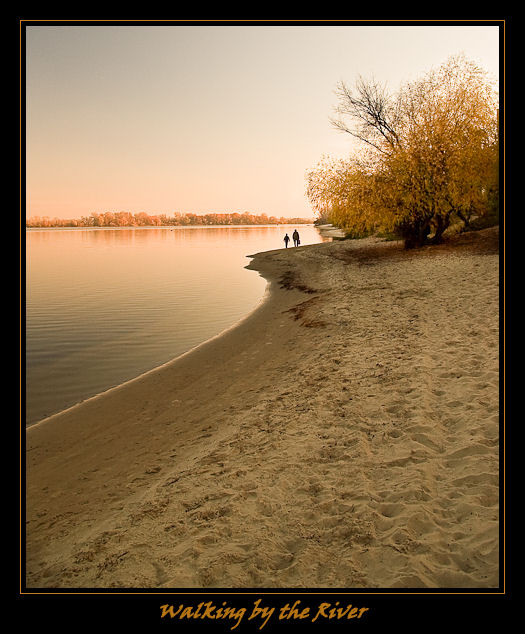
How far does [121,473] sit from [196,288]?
2288 centimetres

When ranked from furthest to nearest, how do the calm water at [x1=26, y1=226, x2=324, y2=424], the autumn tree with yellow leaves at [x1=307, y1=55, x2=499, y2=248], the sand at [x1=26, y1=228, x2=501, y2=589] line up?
the autumn tree with yellow leaves at [x1=307, y1=55, x2=499, y2=248]
the calm water at [x1=26, y1=226, x2=324, y2=424]
the sand at [x1=26, y1=228, x2=501, y2=589]

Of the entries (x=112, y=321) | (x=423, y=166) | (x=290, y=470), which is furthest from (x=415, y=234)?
(x=290, y=470)

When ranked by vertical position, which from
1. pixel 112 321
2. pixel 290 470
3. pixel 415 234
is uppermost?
pixel 415 234

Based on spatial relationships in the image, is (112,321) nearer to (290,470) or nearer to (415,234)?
(290,470)

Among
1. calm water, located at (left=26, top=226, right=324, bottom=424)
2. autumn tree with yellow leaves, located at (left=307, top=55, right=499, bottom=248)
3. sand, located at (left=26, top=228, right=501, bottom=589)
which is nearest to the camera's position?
sand, located at (left=26, top=228, right=501, bottom=589)

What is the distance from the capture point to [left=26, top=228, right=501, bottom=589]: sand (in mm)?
4117

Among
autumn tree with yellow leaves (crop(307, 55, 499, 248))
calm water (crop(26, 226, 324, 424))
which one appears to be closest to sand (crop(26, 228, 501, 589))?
calm water (crop(26, 226, 324, 424))

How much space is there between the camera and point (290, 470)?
5750 mm

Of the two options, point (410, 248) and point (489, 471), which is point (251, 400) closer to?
point (489, 471)

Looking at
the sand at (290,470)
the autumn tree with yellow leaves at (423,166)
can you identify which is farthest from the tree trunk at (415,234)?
the sand at (290,470)

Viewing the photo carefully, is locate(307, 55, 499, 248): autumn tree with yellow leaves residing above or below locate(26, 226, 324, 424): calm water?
above

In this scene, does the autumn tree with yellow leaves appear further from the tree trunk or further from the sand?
the sand

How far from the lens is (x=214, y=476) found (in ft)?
19.5
